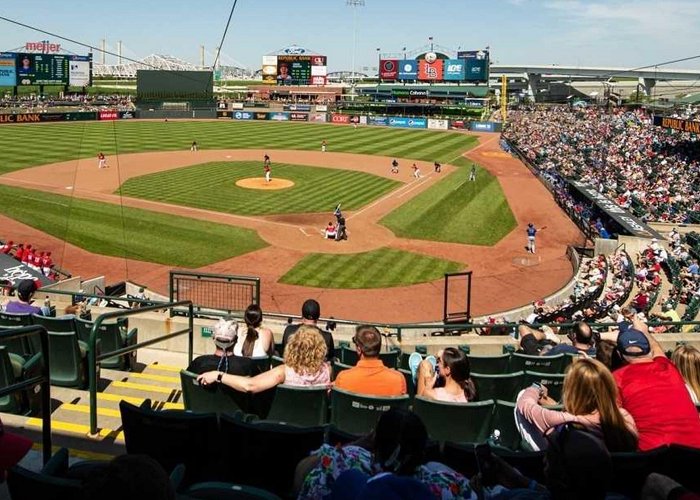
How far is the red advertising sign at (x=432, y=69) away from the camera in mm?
102938

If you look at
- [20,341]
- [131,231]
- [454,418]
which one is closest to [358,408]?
[454,418]

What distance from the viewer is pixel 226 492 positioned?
3273 millimetres

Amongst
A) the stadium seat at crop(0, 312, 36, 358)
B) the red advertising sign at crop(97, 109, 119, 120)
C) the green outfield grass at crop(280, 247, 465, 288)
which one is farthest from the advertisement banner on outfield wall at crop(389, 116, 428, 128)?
the stadium seat at crop(0, 312, 36, 358)

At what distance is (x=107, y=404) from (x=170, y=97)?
269ft

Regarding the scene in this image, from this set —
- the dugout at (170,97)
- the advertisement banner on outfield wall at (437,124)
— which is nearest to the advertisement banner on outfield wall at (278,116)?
the dugout at (170,97)

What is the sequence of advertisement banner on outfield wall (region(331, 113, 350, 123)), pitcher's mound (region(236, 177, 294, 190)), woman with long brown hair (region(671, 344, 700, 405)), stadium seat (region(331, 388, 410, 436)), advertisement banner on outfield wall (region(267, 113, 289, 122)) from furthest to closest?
1. advertisement banner on outfield wall (region(267, 113, 289, 122))
2. advertisement banner on outfield wall (region(331, 113, 350, 123))
3. pitcher's mound (region(236, 177, 294, 190))
4. woman with long brown hair (region(671, 344, 700, 405))
5. stadium seat (region(331, 388, 410, 436))

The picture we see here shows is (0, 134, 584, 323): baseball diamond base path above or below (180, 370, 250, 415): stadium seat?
below

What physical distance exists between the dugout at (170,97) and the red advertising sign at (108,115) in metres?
3.82

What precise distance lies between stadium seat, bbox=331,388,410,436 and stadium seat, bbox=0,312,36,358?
13.1ft

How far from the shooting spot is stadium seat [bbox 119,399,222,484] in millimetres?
4098

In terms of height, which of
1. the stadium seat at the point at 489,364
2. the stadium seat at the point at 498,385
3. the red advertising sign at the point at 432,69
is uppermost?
the red advertising sign at the point at 432,69

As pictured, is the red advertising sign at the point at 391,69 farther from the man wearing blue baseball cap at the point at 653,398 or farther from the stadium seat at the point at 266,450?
the stadium seat at the point at 266,450

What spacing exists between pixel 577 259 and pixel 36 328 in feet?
73.4

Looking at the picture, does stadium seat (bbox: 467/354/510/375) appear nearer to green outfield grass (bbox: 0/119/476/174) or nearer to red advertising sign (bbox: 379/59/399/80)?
green outfield grass (bbox: 0/119/476/174)
